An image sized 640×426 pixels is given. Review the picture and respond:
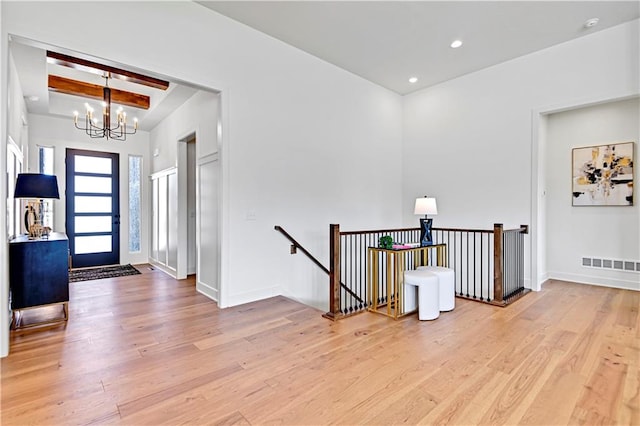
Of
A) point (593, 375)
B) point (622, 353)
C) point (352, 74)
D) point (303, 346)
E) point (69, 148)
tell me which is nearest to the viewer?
point (593, 375)

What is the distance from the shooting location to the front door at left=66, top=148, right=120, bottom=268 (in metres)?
6.76

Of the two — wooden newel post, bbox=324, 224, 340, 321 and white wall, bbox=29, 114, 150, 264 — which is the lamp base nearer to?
wooden newel post, bbox=324, 224, 340, 321

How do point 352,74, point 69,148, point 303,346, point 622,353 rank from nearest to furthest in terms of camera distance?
point 622,353 → point 303,346 → point 352,74 → point 69,148

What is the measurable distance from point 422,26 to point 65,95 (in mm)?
6328

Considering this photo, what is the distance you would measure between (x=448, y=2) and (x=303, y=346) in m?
3.98

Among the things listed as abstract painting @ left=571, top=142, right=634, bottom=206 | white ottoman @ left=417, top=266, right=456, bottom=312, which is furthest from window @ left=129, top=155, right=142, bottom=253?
abstract painting @ left=571, top=142, right=634, bottom=206

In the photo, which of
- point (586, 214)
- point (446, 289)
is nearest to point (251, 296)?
point (446, 289)

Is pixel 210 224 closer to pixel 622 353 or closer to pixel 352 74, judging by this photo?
pixel 352 74

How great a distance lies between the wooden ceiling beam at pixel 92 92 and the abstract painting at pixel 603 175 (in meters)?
7.60

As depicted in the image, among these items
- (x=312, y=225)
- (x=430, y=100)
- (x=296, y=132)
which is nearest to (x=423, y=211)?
(x=312, y=225)

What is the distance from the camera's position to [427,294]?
3516 millimetres

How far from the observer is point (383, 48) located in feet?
15.5

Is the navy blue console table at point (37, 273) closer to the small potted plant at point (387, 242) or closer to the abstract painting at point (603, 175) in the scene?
the small potted plant at point (387, 242)

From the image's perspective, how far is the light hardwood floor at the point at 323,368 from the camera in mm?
1938
